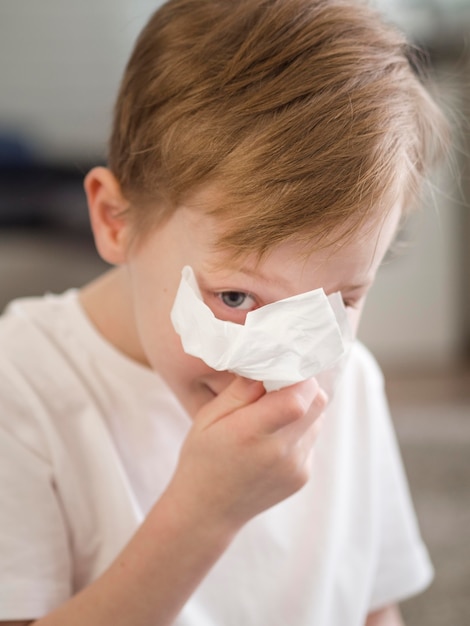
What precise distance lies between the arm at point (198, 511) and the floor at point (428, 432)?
0.75 meters

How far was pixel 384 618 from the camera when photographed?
0.98 metres

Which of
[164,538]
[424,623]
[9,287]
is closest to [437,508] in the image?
[424,623]

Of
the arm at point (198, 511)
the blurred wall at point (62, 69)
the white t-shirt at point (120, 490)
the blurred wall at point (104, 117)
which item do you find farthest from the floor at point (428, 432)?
the arm at point (198, 511)

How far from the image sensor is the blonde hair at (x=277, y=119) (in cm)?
61

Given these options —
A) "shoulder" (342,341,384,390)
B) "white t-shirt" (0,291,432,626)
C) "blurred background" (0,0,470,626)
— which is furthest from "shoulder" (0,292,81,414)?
"blurred background" (0,0,470,626)

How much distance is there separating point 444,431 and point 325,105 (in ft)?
5.06

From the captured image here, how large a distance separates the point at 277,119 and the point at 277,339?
17 cm

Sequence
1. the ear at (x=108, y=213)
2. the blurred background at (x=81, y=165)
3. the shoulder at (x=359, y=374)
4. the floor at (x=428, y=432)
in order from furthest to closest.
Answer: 1. the blurred background at (x=81, y=165)
2. the floor at (x=428, y=432)
3. the shoulder at (x=359, y=374)
4. the ear at (x=108, y=213)

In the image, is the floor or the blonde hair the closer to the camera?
the blonde hair

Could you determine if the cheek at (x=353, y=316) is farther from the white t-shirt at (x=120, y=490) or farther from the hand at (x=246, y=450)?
the white t-shirt at (x=120, y=490)

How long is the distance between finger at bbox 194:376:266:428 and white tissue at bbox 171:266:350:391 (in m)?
0.02

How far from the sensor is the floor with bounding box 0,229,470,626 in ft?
4.50

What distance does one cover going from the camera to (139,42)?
764 millimetres

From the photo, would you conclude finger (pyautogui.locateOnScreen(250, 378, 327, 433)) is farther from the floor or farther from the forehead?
the floor
